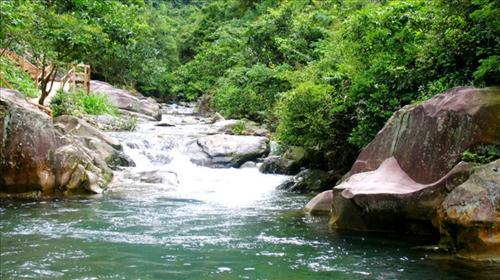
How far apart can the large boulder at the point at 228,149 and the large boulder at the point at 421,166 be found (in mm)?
8400

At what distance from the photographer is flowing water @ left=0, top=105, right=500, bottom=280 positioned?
6.54m

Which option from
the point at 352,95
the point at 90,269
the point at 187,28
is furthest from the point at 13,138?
the point at 187,28

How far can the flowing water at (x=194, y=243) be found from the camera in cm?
654

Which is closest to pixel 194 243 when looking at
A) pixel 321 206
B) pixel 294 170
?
pixel 321 206

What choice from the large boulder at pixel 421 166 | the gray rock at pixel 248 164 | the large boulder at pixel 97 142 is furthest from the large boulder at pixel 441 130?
the large boulder at pixel 97 142

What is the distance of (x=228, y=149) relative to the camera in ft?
58.6

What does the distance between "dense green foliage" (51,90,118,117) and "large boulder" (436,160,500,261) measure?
16.3 m

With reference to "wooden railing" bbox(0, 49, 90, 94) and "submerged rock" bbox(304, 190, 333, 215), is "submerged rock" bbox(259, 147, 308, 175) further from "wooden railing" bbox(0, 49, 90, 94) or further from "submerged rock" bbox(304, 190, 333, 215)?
"wooden railing" bbox(0, 49, 90, 94)

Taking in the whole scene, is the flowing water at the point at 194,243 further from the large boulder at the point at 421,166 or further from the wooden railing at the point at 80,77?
the wooden railing at the point at 80,77

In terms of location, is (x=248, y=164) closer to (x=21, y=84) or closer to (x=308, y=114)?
(x=308, y=114)

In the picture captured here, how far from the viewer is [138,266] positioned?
269 inches

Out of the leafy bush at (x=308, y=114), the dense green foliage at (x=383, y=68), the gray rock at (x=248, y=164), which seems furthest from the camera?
the gray rock at (x=248, y=164)

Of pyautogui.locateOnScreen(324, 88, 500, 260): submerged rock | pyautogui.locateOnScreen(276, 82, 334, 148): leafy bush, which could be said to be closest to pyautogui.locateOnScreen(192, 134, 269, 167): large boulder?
pyautogui.locateOnScreen(276, 82, 334, 148): leafy bush

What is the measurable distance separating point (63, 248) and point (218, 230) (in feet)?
8.42
